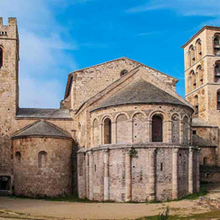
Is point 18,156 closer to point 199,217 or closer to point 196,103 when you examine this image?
point 199,217

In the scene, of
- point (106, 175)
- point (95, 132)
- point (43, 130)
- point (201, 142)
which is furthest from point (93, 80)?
point (201, 142)

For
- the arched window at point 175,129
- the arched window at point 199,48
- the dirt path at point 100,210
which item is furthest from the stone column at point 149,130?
the arched window at point 199,48

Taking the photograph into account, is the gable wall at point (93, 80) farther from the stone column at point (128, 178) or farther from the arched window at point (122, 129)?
the stone column at point (128, 178)

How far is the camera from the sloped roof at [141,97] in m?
30.8

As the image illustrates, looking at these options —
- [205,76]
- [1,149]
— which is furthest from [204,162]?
[1,149]

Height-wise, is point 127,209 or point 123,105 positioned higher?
point 123,105

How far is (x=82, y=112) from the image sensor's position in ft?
119

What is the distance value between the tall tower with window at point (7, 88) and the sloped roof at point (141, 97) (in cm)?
1066

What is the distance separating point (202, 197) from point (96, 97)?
40.4 feet

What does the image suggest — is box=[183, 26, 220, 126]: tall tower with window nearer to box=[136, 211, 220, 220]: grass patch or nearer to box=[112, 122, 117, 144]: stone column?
box=[112, 122, 117, 144]: stone column

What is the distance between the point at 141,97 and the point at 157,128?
8.96 ft

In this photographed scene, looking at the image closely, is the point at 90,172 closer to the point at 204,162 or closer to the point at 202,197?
the point at 202,197

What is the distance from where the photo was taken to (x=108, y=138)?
32562mm

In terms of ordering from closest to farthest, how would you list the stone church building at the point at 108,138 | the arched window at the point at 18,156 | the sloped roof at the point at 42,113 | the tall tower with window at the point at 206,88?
1. the stone church building at the point at 108,138
2. the arched window at the point at 18,156
3. the sloped roof at the point at 42,113
4. the tall tower with window at the point at 206,88
